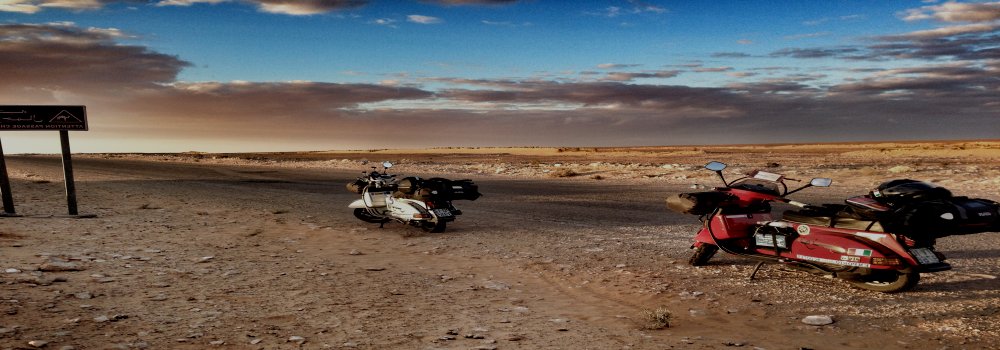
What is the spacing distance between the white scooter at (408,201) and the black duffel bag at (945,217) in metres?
7.19

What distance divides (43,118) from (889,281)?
17.6 meters

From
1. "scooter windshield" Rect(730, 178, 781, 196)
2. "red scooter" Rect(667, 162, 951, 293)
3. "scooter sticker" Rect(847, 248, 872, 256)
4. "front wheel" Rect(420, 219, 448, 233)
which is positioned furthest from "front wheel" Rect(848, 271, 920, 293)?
"front wheel" Rect(420, 219, 448, 233)

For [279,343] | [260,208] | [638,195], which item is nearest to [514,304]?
[279,343]

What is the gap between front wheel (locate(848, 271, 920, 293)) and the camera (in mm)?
7152

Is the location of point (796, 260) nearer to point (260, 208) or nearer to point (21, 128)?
point (260, 208)

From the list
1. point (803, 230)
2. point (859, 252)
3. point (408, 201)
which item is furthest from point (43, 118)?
point (859, 252)

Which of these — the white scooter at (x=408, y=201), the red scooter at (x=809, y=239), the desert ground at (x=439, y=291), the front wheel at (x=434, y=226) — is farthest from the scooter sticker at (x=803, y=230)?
the front wheel at (x=434, y=226)

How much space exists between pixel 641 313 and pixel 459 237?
18.9 ft

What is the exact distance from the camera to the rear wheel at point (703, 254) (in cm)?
890

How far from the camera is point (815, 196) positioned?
61.9 ft

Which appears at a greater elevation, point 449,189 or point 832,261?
point 449,189

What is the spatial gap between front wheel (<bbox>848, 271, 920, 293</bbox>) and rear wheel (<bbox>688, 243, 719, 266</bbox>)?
183 cm

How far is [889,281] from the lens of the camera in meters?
7.38

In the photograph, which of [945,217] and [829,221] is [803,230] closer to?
[829,221]
